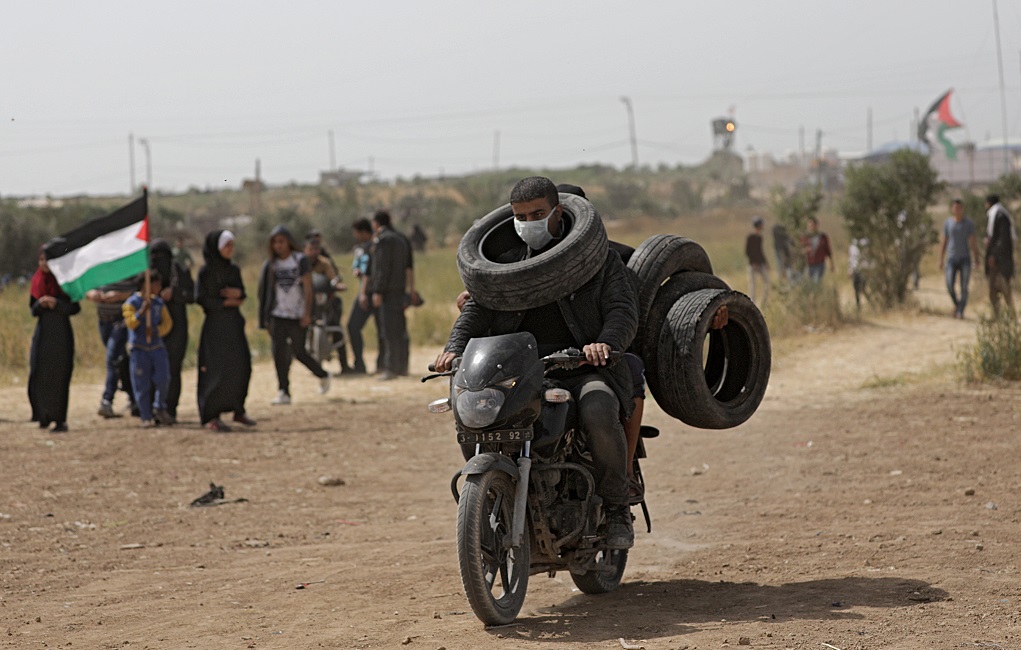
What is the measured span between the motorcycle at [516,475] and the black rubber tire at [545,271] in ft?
0.84

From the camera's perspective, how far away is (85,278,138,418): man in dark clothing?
13.8 metres

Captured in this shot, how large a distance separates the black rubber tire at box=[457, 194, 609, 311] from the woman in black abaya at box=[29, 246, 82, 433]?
8.07 meters

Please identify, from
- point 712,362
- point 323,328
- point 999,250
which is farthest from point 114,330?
point 999,250

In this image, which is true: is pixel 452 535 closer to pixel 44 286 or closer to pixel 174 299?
pixel 174 299

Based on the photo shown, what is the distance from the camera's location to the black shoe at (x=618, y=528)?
6.14 m

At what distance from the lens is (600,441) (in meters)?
5.95

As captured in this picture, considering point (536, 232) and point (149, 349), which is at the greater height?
point (536, 232)

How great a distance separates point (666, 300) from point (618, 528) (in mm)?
1219

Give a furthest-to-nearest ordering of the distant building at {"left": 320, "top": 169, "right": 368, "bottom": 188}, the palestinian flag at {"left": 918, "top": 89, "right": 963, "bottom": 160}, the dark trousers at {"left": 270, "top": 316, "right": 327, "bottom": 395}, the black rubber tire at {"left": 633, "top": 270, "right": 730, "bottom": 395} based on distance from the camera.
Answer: the distant building at {"left": 320, "top": 169, "right": 368, "bottom": 188} < the palestinian flag at {"left": 918, "top": 89, "right": 963, "bottom": 160} < the dark trousers at {"left": 270, "top": 316, "right": 327, "bottom": 395} < the black rubber tire at {"left": 633, "top": 270, "right": 730, "bottom": 395}

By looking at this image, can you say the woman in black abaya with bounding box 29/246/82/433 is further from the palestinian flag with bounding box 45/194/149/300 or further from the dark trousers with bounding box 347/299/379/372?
the dark trousers with bounding box 347/299/379/372

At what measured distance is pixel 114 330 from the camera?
45.6 feet

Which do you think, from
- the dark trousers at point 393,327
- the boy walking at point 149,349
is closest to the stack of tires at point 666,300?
the boy walking at point 149,349

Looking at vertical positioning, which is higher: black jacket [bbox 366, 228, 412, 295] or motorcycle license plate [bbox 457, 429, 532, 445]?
black jacket [bbox 366, 228, 412, 295]

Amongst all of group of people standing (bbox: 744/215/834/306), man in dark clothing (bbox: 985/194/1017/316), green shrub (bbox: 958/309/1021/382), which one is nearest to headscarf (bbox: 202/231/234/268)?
green shrub (bbox: 958/309/1021/382)
